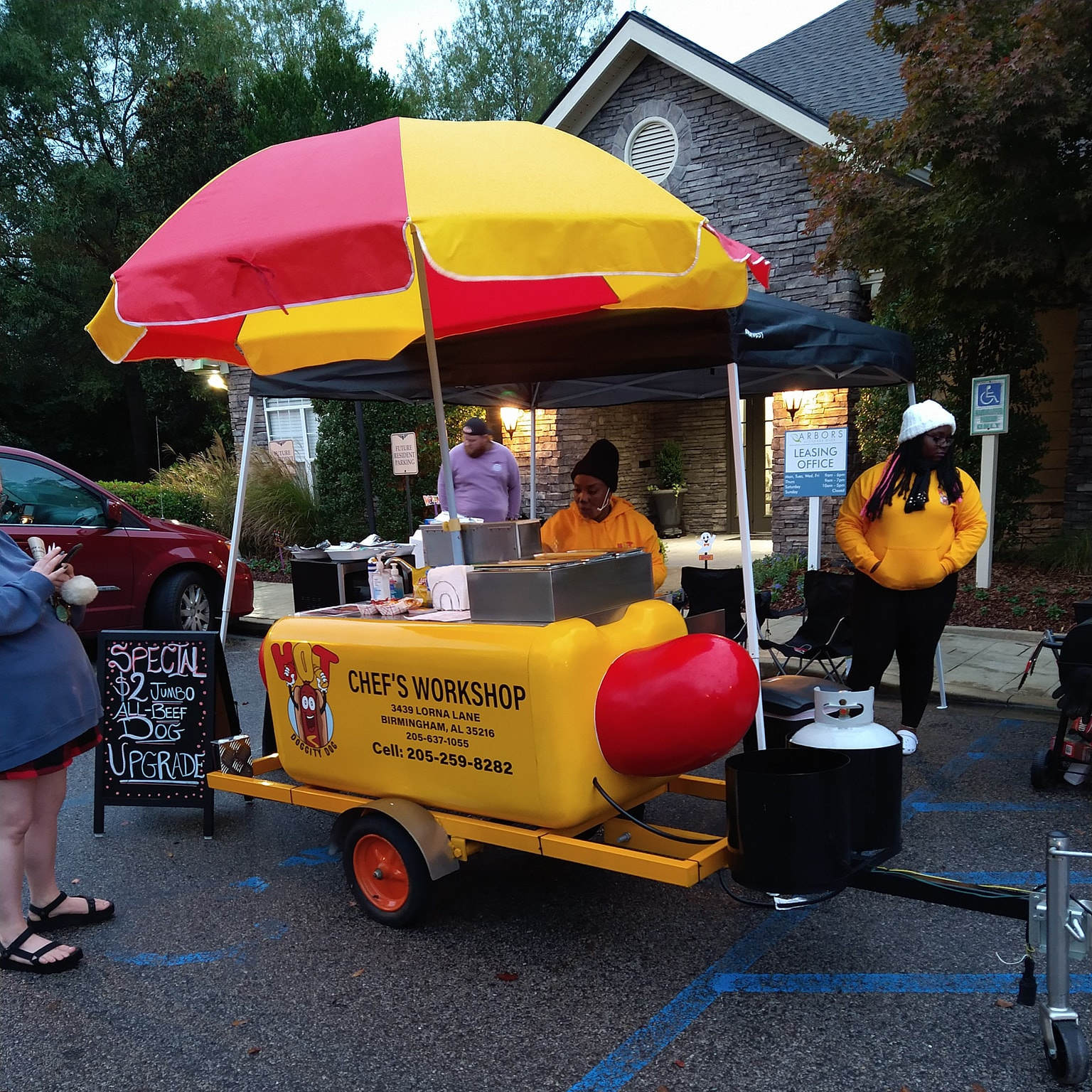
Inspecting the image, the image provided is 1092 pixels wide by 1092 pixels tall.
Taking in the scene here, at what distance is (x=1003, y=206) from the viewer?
7.23 metres

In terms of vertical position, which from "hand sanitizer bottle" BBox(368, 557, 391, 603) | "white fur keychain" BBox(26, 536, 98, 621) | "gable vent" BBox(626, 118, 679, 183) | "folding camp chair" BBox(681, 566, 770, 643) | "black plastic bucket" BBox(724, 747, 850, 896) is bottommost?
"black plastic bucket" BBox(724, 747, 850, 896)

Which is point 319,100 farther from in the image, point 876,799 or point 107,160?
point 876,799

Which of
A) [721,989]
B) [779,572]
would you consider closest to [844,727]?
[721,989]

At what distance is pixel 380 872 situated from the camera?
3.38m

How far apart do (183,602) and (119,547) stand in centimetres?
80

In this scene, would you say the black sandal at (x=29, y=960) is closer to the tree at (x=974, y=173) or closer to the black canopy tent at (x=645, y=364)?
the black canopy tent at (x=645, y=364)

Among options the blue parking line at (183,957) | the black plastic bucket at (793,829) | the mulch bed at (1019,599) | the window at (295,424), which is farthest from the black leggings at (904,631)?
the window at (295,424)

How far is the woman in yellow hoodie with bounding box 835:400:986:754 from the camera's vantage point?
4527 millimetres

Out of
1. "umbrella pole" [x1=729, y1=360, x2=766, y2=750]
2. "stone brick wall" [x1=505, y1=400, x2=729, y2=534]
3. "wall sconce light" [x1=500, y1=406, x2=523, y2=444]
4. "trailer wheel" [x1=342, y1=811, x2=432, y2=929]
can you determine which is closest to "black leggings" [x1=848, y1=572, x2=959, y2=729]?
"umbrella pole" [x1=729, y1=360, x2=766, y2=750]

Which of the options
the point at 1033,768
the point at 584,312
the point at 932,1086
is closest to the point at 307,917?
the point at 932,1086

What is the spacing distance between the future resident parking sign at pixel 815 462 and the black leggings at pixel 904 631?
2.42m

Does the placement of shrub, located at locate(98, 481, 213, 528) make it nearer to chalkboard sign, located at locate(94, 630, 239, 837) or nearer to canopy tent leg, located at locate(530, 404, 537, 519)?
canopy tent leg, located at locate(530, 404, 537, 519)

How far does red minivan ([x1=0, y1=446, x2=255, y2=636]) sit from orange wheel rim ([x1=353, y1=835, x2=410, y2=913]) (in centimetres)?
492

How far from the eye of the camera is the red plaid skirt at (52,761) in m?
3.04
